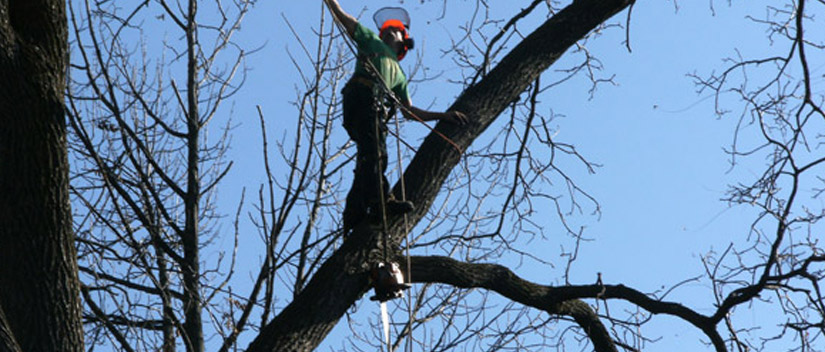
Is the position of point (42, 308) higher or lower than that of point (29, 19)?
lower

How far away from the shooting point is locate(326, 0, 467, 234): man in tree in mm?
5215

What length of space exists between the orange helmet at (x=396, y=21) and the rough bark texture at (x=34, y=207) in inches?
104

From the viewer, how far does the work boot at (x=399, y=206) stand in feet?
16.0

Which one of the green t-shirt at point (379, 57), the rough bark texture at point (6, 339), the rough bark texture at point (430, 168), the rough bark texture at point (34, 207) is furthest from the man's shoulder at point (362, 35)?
the rough bark texture at point (6, 339)

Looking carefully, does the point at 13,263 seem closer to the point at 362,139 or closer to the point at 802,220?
the point at 362,139

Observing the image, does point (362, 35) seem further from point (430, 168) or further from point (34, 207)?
point (34, 207)

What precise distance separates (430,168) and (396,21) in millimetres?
1437

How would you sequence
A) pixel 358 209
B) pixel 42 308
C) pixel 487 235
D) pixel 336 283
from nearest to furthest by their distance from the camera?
pixel 42 308
pixel 336 283
pixel 358 209
pixel 487 235

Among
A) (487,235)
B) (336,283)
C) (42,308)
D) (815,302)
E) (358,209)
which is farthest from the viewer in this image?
(487,235)

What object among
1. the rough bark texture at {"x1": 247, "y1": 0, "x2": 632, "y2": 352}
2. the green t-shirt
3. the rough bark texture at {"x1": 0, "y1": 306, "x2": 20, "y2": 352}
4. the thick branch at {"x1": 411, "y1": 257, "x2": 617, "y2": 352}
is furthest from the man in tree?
the rough bark texture at {"x1": 0, "y1": 306, "x2": 20, "y2": 352}

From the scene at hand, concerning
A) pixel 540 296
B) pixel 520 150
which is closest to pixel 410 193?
pixel 540 296

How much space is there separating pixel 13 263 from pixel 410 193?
1.86m

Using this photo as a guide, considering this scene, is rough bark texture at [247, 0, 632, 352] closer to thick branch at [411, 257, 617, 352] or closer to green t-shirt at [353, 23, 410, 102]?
thick branch at [411, 257, 617, 352]

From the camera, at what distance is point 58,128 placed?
3834 mm
